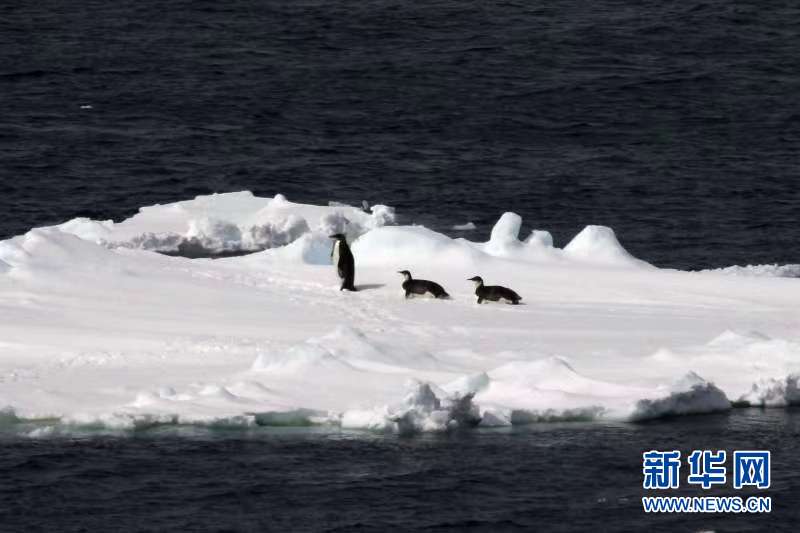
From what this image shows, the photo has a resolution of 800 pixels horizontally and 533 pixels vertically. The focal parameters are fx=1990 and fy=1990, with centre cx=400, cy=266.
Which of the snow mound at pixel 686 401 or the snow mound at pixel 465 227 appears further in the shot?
the snow mound at pixel 465 227

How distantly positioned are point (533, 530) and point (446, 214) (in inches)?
950

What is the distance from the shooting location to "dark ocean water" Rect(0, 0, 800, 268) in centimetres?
4828

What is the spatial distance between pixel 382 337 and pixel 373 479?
611 cm

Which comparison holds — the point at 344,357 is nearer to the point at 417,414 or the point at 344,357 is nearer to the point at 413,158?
the point at 417,414

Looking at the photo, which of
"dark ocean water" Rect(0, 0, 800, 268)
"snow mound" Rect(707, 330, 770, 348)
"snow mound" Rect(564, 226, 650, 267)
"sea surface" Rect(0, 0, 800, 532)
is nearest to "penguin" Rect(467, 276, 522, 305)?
"snow mound" Rect(564, 226, 650, 267)

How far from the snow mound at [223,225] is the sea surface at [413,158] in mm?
3260

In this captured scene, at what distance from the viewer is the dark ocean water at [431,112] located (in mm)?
48281

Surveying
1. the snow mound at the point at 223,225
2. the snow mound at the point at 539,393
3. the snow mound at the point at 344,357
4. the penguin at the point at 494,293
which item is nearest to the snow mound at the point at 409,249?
the penguin at the point at 494,293

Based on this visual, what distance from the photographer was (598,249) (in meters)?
36.0

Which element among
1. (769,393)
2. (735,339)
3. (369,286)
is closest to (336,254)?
(369,286)

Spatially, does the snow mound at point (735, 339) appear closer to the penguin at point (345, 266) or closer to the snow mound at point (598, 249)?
the snow mound at point (598, 249)

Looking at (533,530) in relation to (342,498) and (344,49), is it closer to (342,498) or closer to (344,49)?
(342,498)

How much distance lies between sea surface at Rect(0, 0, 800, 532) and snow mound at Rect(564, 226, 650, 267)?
6.34 meters

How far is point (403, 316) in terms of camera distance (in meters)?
31.9
